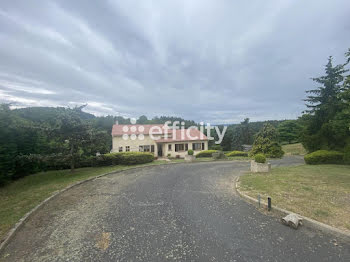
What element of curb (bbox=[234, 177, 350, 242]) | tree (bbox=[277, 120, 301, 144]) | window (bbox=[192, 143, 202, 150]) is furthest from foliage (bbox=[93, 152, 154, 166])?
tree (bbox=[277, 120, 301, 144])

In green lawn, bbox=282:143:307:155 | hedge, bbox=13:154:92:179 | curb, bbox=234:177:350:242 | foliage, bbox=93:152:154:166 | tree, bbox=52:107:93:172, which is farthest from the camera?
green lawn, bbox=282:143:307:155

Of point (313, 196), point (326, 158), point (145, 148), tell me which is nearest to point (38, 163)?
point (145, 148)

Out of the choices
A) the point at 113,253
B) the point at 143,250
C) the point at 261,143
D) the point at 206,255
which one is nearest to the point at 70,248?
the point at 113,253

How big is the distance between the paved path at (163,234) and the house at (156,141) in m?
16.3

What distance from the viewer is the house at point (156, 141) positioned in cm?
2197

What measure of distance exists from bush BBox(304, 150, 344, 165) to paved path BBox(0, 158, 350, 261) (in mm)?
12066

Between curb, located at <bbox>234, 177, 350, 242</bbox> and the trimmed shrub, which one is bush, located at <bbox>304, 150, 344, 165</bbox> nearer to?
curb, located at <bbox>234, 177, 350, 242</bbox>

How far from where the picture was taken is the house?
22.0 m

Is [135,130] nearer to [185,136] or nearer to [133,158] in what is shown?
[185,136]

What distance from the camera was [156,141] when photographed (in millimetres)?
22859

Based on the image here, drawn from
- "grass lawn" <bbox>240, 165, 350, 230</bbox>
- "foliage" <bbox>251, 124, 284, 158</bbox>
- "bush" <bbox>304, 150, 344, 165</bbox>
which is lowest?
"grass lawn" <bbox>240, 165, 350, 230</bbox>

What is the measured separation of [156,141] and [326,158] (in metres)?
19.2

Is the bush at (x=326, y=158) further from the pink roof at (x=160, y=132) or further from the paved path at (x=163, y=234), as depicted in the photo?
the pink roof at (x=160, y=132)

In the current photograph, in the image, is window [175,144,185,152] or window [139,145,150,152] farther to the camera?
window [175,144,185,152]
